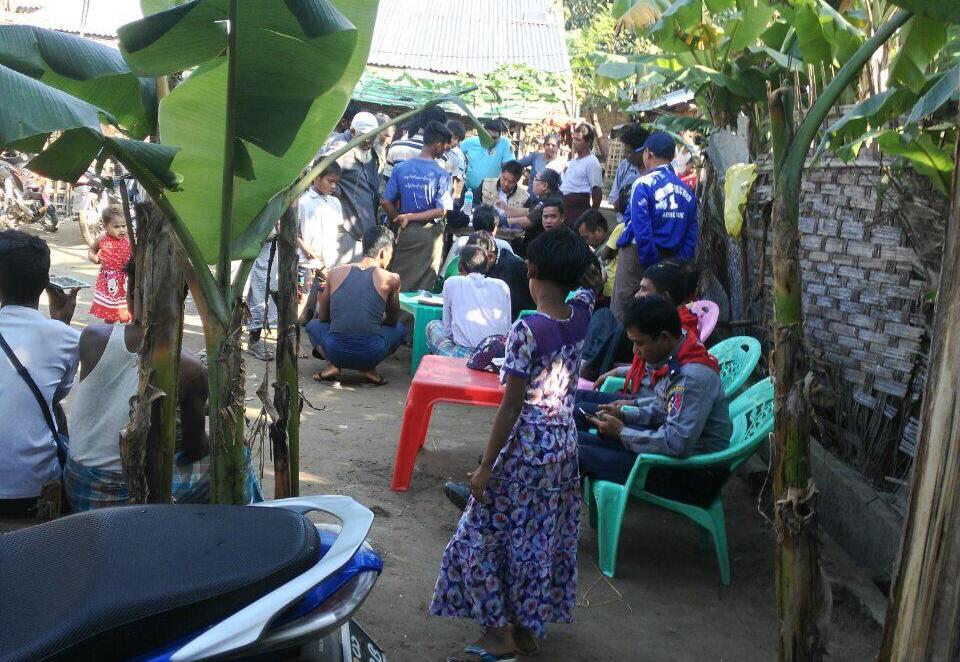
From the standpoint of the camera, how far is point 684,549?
195 inches

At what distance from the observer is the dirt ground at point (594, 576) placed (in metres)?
3.90

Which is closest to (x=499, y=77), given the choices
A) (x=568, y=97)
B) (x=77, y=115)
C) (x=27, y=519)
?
(x=568, y=97)

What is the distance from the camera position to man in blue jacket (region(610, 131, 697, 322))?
6.97 m

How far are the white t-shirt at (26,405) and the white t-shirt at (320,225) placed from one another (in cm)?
489

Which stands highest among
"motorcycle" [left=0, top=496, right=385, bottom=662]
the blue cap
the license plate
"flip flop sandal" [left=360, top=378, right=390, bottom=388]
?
the blue cap

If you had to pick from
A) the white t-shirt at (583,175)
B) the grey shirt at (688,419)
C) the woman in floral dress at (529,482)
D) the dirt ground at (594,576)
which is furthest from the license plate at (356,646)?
the white t-shirt at (583,175)

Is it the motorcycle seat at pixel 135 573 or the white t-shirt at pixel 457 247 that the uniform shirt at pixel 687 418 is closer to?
the motorcycle seat at pixel 135 573

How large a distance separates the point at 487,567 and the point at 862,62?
85.4 inches

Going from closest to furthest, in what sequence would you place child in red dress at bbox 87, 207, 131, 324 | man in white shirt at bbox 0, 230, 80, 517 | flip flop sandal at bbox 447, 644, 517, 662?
1. flip flop sandal at bbox 447, 644, 517, 662
2. man in white shirt at bbox 0, 230, 80, 517
3. child in red dress at bbox 87, 207, 131, 324

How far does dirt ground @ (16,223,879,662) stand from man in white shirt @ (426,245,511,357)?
2.17ft

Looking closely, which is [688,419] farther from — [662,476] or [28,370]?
[28,370]

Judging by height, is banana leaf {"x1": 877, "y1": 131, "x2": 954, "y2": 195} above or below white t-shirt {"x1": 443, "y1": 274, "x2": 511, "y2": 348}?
above

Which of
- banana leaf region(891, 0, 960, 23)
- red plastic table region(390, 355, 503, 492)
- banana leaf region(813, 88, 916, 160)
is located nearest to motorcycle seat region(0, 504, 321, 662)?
banana leaf region(891, 0, 960, 23)

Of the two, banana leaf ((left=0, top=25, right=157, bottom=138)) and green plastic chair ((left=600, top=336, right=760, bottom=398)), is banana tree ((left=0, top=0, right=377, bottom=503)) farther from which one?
green plastic chair ((left=600, top=336, right=760, bottom=398))
